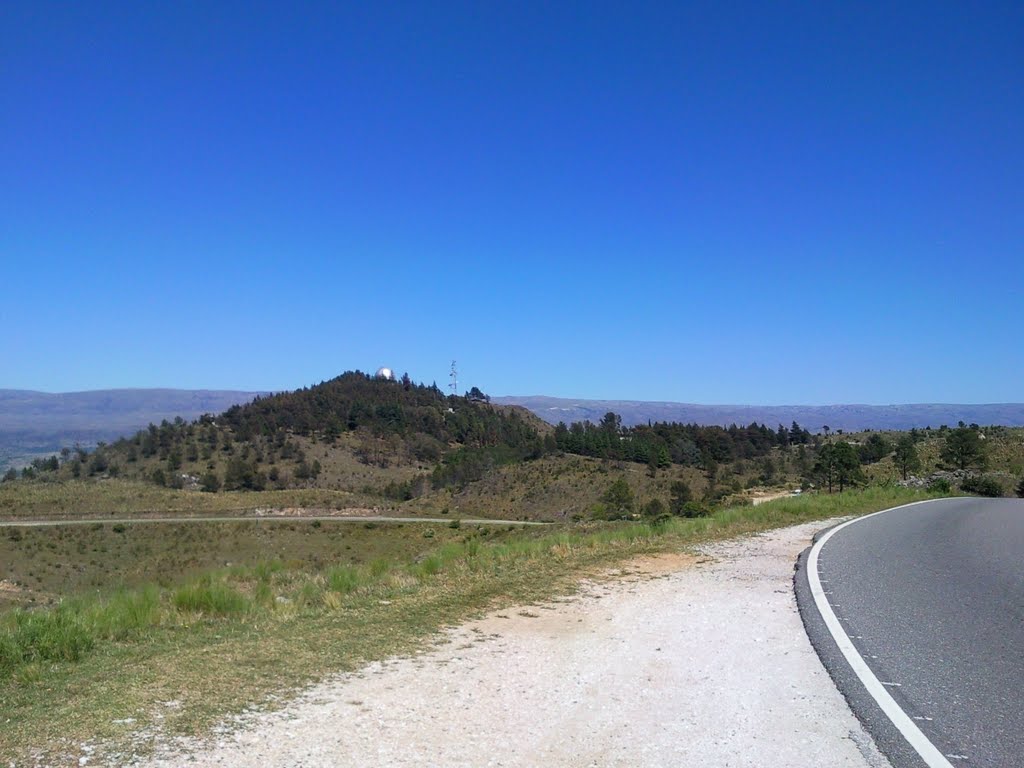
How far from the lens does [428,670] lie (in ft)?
21.9

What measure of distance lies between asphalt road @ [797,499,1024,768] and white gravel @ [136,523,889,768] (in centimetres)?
45

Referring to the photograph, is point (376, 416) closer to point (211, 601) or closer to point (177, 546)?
point (177, 546)

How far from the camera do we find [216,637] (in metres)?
8.02

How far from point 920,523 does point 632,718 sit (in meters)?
18.6

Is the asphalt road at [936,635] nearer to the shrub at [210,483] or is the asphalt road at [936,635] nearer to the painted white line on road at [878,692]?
the painted white line on road at [878,692]

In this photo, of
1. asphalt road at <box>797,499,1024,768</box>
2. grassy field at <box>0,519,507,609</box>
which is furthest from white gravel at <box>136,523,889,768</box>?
grassy field at <box>0,519,507,609</box>

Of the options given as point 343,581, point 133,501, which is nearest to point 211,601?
point 343,581

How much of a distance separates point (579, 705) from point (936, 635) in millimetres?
4668

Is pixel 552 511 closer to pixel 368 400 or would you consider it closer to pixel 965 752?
pixel 965 752

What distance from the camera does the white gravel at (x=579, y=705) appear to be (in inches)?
190

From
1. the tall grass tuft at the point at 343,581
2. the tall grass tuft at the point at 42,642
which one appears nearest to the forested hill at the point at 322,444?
the tall grass tuft at the point at 343,581

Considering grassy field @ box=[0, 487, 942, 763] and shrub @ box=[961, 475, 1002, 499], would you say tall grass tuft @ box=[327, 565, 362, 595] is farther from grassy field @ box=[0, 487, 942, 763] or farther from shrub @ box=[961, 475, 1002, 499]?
shrub @ box=[961, 475, 1002, 499]

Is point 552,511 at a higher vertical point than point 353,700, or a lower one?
lower

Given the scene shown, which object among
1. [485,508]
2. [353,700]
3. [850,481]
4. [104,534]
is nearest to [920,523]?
[353,700]
